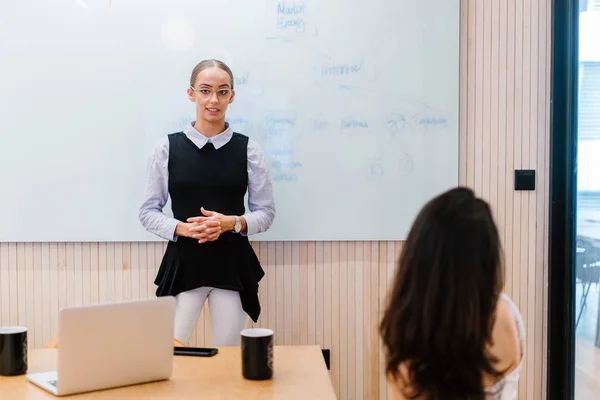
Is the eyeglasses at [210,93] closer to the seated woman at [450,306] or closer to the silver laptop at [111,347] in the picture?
the silver laptop at [111,347]

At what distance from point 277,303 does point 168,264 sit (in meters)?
0.71

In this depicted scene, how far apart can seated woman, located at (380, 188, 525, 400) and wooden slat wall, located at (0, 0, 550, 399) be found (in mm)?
2127

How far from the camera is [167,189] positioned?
2.94 m

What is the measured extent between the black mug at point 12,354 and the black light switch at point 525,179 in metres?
2.41

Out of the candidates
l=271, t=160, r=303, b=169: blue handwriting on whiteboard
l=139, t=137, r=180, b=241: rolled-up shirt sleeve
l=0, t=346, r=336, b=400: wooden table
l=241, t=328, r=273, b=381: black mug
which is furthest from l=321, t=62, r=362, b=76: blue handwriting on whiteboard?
l=241, t=328, r=273, b=381: black mug

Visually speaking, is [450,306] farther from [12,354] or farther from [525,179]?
[525,179]

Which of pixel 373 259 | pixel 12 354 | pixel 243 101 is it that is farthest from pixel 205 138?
pixel 12 354

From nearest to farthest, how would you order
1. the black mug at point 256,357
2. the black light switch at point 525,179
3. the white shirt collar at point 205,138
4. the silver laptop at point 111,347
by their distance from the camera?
the silver laptop at point 111,347
the black mug at point 256,357
the white shirt collar at point 205,138
the black light switch at point 525,179

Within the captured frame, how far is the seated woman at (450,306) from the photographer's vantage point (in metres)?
1.24

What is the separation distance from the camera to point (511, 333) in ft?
4.27

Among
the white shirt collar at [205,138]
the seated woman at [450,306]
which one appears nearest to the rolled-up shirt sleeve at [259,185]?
the white shirt collar at [205,138]

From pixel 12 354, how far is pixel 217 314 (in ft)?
3.94

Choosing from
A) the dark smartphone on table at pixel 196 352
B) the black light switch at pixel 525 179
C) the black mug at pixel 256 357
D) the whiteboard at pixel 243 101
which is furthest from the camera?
the black light switch at pixel 525 179

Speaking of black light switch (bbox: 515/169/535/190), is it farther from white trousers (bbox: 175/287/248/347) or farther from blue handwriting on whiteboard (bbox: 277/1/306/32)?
white trousers (bbox: 175/287/248/347)
